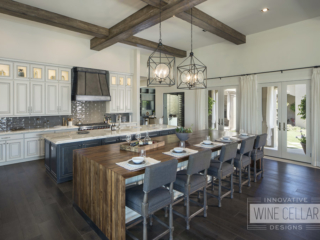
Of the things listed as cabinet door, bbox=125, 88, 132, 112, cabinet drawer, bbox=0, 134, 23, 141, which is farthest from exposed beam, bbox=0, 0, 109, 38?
cabinet drawer, bbox=0, 134, 23, 141

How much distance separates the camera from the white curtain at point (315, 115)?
484 cm

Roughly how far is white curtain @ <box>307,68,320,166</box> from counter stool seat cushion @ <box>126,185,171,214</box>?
4.72 m

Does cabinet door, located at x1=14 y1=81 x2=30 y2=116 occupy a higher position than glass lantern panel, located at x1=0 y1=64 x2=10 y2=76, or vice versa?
glass lantern panel, located at x1=0 y1=64 x2=10 y2=76

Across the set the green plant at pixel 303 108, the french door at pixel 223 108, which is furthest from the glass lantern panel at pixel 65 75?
the green plant at pixel 303 108

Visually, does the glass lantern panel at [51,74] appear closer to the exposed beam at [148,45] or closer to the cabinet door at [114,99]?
the cabinet door at [114,99]

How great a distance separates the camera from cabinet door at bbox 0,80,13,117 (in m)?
4.96

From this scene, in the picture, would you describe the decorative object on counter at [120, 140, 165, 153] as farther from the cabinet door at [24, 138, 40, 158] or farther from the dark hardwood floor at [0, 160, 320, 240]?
the cabinet door at [24, 138, 40, 158]

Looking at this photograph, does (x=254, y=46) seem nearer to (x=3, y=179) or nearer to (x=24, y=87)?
(x=24, y=87)

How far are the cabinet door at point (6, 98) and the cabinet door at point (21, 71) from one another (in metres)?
0.25

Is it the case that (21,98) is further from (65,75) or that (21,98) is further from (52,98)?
(65,75)

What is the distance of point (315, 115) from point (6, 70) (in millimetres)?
7980

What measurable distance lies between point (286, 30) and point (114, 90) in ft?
18.3

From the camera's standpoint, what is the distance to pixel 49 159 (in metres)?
4.20

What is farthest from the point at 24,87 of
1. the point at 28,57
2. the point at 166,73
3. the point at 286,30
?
the point at 286,30
